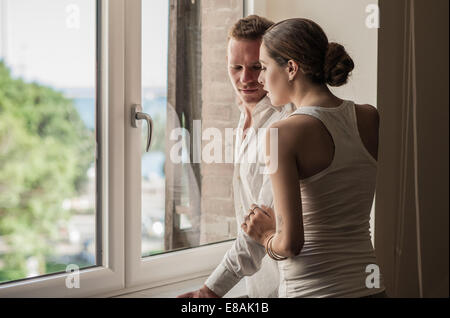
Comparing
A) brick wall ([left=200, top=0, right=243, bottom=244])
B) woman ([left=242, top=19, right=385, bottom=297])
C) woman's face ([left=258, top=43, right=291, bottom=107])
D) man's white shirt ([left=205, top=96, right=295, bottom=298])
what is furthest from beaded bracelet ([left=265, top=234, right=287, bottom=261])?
brick wall ([left=200, top=0, right=243, bottom=244])

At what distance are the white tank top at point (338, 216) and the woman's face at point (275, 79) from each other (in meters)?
0.10

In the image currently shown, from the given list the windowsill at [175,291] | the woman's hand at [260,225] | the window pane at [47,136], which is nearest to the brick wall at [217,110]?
the windowsill at [175,291]

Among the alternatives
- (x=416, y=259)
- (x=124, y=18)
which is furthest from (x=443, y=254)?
(x=124, y=18)

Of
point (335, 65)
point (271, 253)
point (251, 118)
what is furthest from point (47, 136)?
point (335, 65)

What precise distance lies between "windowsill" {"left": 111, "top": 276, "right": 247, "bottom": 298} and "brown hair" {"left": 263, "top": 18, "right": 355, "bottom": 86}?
0.86m

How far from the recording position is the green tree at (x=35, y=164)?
1500mm

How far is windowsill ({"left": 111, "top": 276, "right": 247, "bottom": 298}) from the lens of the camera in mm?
1767

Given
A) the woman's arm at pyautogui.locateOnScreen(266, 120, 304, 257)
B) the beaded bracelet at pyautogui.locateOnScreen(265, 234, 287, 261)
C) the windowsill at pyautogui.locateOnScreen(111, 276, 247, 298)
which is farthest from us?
the windowsill at pyautogui.locateOnScreen(111, 276, 247, 298)

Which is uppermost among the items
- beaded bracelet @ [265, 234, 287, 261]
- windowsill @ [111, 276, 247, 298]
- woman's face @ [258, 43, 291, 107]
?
woman's face @ [258, 43, 291, 107]

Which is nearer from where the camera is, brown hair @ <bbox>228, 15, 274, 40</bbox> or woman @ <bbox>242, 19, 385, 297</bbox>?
woman @ <bbox>242, 19, 385, 297</bbox>

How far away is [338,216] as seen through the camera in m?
1.29

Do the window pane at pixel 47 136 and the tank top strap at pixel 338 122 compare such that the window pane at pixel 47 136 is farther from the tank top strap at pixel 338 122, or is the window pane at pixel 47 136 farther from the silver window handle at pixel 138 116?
the tank top strap at pixel 338 122

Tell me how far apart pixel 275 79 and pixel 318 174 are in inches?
11.2

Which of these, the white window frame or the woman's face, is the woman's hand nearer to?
the woman's face
